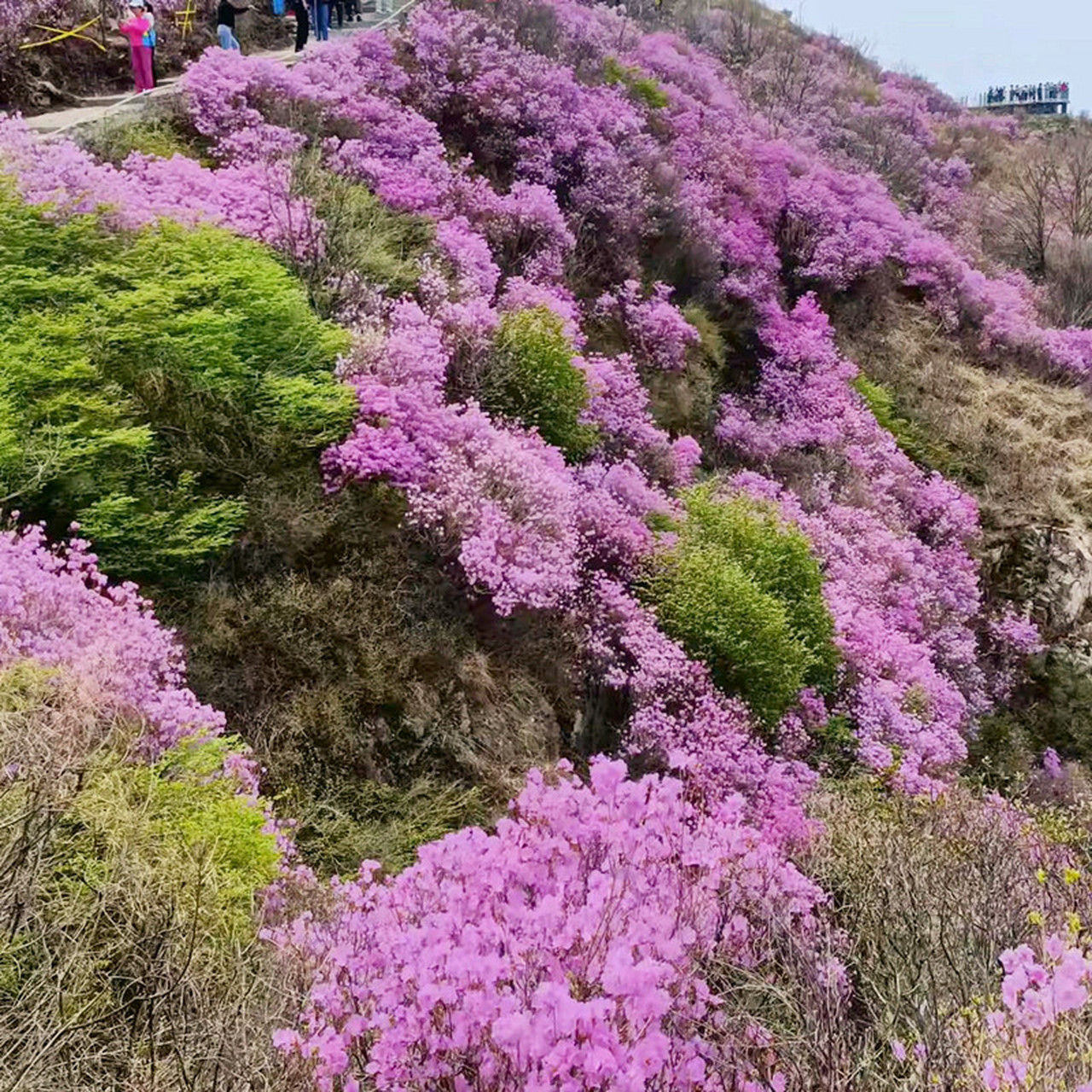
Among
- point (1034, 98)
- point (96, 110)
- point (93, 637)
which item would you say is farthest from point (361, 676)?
point (1034, 98)

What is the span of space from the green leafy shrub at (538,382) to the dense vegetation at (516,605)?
0.18 ft

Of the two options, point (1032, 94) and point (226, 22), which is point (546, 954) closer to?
point (226, 22)

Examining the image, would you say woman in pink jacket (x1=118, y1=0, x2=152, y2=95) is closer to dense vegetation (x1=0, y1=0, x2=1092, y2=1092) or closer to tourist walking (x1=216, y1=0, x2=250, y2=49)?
dense vegetation (x1=0, y1=0, x2=1092, y2=1092)

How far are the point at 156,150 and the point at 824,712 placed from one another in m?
11.1

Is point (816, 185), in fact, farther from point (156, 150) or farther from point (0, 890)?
point (0, 890)

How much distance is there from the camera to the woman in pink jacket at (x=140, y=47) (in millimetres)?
13078

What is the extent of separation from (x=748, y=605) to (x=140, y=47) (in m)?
12.0

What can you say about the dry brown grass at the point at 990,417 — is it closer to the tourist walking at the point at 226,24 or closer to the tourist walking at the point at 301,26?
the tourist walking at the point at 301,26

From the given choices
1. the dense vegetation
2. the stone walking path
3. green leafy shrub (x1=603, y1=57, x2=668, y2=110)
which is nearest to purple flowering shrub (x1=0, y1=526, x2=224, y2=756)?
the dense vegetation

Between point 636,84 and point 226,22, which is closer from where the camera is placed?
point 226,22

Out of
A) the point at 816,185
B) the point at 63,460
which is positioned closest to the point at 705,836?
the point at 63,460

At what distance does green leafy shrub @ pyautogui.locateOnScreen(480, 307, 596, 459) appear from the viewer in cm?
1087

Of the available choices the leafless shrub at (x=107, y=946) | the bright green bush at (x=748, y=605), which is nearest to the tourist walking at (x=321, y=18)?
the bright green bush at (x=748, y=605)

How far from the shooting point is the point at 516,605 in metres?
9.12
